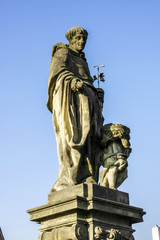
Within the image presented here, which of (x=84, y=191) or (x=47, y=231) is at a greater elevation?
(x=84, y=191)

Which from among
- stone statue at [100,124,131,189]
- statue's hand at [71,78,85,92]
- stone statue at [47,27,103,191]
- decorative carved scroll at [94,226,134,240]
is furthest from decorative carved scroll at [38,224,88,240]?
statue's hand at [71,78,85,92]

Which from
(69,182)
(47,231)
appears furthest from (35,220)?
(69,182)

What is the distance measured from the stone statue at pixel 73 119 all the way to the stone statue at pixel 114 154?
20 centimetres

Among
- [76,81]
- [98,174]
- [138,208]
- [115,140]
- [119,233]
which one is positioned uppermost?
[76,81]

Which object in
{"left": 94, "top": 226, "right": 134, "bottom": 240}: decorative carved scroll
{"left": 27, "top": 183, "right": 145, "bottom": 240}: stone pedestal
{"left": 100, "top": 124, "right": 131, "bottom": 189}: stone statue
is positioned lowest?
{"left": 94, "top": 226, "right": 134, "bottom": 240}: decorative carved scroll

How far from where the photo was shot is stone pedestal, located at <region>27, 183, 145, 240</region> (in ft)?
26.7

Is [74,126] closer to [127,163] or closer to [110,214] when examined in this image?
[127,163]

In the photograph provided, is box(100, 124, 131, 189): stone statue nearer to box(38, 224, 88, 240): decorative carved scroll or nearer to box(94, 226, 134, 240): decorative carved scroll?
box(94, 226, 134, 240): decorative carved scroll

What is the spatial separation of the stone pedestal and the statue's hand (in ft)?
6.96

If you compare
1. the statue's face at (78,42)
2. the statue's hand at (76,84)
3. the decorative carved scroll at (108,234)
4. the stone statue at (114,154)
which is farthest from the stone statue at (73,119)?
the decorative carved scroll at (108,234)

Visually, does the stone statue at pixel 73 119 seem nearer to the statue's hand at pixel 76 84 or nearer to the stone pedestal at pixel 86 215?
the statue's hand at pixel 76 84

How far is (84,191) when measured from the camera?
8383 millimetres

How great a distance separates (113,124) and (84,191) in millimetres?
1955

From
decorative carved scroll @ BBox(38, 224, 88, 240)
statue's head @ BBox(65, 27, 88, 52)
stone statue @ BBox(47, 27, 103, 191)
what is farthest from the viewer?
statue's head @ BBox(65, 27, 88, 52)
